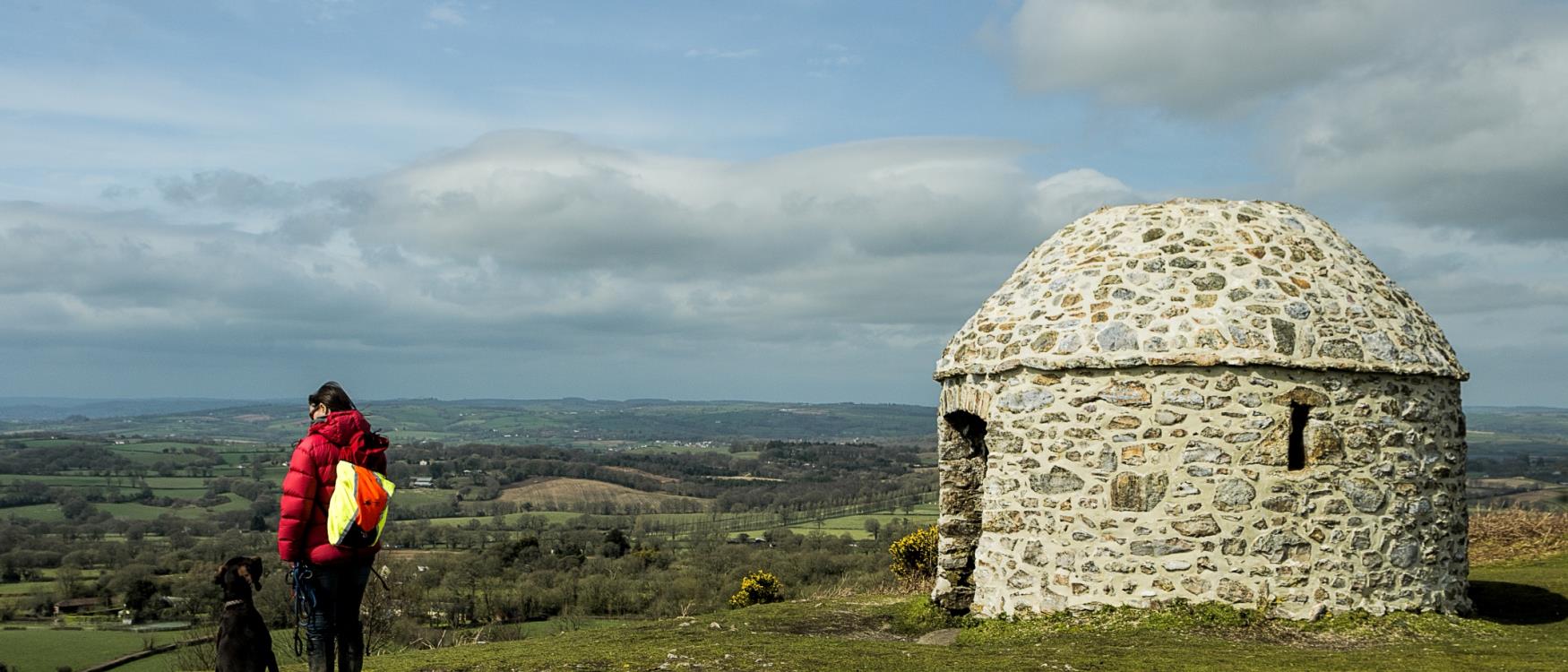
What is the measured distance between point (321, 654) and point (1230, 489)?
8.41 m

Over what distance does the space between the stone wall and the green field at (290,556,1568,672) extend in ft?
1.10

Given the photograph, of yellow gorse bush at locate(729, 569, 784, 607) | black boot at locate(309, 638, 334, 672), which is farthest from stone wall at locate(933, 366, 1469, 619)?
yellow gorse bush at locate(729, 569, 784, 607)

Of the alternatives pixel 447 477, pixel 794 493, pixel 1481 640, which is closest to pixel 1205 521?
pixel 1481 640

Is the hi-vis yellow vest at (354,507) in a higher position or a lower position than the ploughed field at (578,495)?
higher

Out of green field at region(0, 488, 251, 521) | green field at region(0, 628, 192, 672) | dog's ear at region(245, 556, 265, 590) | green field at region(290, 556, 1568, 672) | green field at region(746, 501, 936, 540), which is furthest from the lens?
green field at region(0, 488, 251, 521)

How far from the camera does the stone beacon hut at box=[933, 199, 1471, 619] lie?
10.9 meters

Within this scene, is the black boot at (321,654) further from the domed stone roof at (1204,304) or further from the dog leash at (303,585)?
the domed stone roof at (1204,304)

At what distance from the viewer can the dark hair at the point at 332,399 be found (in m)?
7.44

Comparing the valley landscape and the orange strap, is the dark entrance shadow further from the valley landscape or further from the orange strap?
the orange strap

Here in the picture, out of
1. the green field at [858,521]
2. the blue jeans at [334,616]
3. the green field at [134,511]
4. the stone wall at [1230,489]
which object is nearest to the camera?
the blue jeans at [334,616]

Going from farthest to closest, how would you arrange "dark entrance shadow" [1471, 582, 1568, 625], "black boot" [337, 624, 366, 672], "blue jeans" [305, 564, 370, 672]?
"dark entrance shadow" [1471, 582, 1568, 625], "black boot" [337, 624, 366, 672], "blue jeans" [305, 564, 370, 672]

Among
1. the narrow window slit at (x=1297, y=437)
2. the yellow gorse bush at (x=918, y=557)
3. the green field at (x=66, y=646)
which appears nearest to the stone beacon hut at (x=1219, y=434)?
the narrow window slit at (x=1297, y=437)

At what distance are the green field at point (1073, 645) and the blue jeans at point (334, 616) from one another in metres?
2.01

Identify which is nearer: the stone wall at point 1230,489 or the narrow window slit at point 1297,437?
the stone wall at point 1230,489
